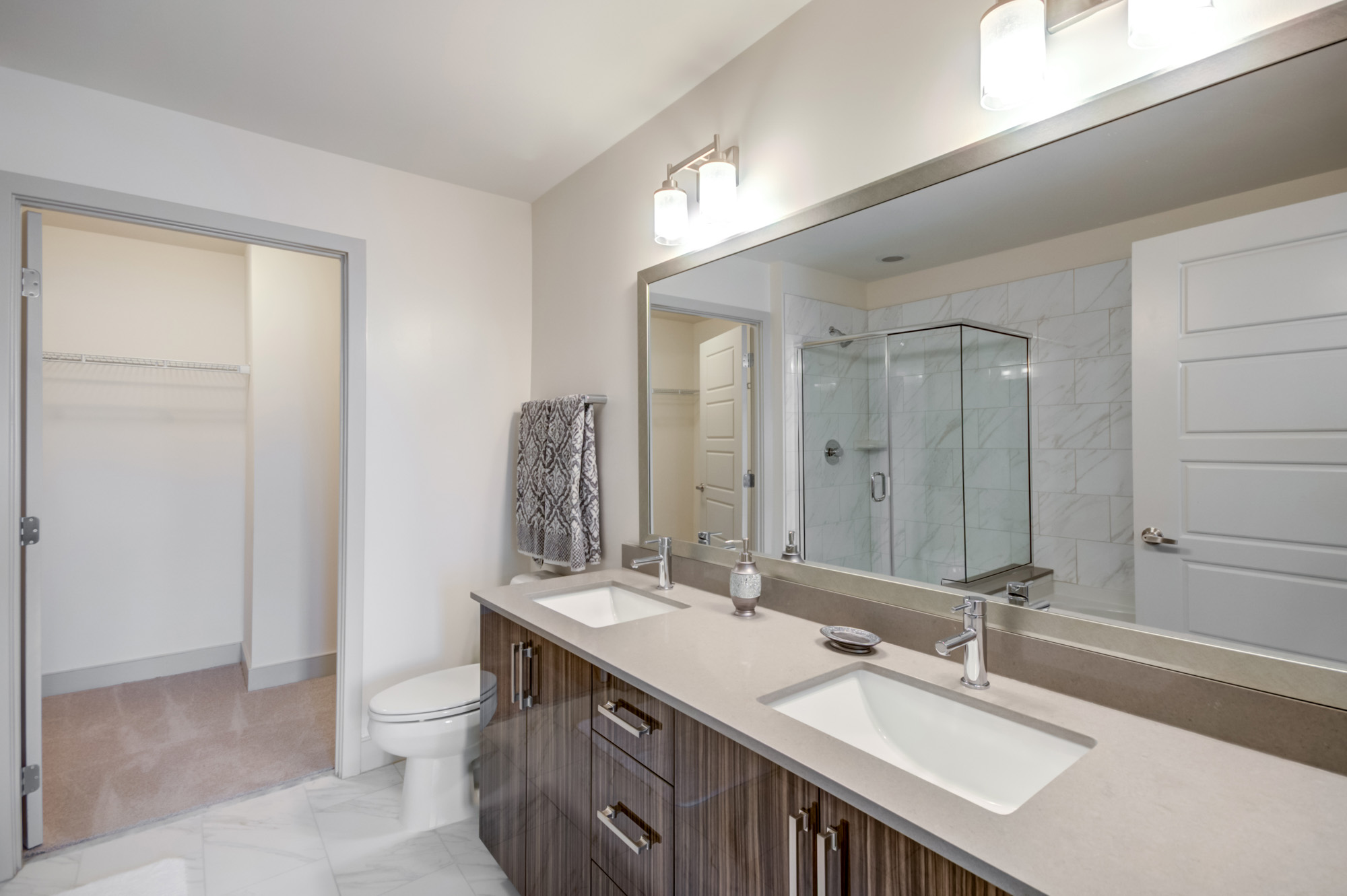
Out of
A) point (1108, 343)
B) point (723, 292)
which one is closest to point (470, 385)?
point (723, 292)

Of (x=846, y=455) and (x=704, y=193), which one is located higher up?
(x=704, y=193)

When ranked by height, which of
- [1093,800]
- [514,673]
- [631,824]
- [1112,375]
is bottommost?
[631,824]

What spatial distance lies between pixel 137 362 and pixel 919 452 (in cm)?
354

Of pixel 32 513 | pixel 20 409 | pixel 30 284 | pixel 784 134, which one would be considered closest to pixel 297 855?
pixel 32 513

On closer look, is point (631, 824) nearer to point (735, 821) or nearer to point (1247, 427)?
point (735, 821)

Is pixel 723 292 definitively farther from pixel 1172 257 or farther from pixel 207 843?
pixel 207 843

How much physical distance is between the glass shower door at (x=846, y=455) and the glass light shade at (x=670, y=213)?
62 centimetres

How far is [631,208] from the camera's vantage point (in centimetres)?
222

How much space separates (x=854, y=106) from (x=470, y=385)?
1.89 meters

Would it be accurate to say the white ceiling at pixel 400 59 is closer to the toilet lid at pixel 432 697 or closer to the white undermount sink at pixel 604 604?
the white undermount sink at pixel 604 604

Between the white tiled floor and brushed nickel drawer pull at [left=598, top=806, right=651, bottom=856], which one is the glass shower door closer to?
brushed nickel drawer pull at [left=598, top=806, right=651, bottom=856]

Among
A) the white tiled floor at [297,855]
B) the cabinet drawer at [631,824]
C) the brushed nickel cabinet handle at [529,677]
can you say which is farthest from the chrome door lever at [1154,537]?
the white tiled floor at [297,855]

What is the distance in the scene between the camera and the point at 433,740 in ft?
6.57

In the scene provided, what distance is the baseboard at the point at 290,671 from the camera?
125 inches
